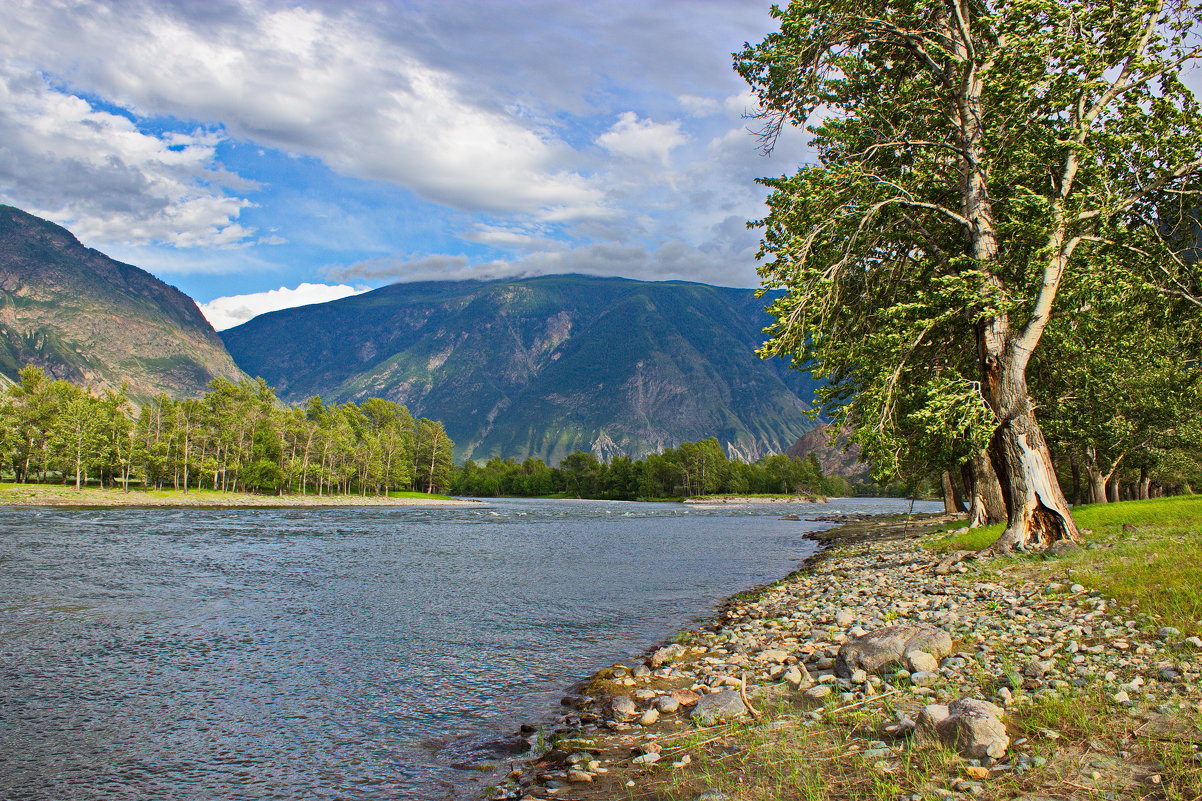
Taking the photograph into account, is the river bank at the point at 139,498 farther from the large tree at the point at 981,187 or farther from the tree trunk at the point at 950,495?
the large tree at the point at 981,187

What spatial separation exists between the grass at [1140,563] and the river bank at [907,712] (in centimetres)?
35

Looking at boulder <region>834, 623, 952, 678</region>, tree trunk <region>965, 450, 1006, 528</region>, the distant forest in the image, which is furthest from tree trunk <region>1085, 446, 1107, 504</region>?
the distant forest

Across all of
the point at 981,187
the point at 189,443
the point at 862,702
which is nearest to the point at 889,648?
the point at 862,702

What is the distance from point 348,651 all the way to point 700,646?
1003cm

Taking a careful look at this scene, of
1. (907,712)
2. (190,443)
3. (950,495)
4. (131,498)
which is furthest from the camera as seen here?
(190,443)

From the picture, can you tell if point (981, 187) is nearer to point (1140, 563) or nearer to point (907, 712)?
point (1140, 563)

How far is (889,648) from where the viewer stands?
38.9 feet

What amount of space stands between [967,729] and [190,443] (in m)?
154

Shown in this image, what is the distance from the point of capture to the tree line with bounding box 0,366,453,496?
381ft

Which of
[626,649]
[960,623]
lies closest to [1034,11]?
[960,623]

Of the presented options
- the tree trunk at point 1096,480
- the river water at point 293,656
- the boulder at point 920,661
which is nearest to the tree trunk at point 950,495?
the tree trunk at point 1096,480

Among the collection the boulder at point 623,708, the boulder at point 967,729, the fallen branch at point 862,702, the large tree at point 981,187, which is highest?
the large tree at point 981,187

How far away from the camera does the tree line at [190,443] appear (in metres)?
116

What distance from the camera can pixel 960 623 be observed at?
14227 millimetres
